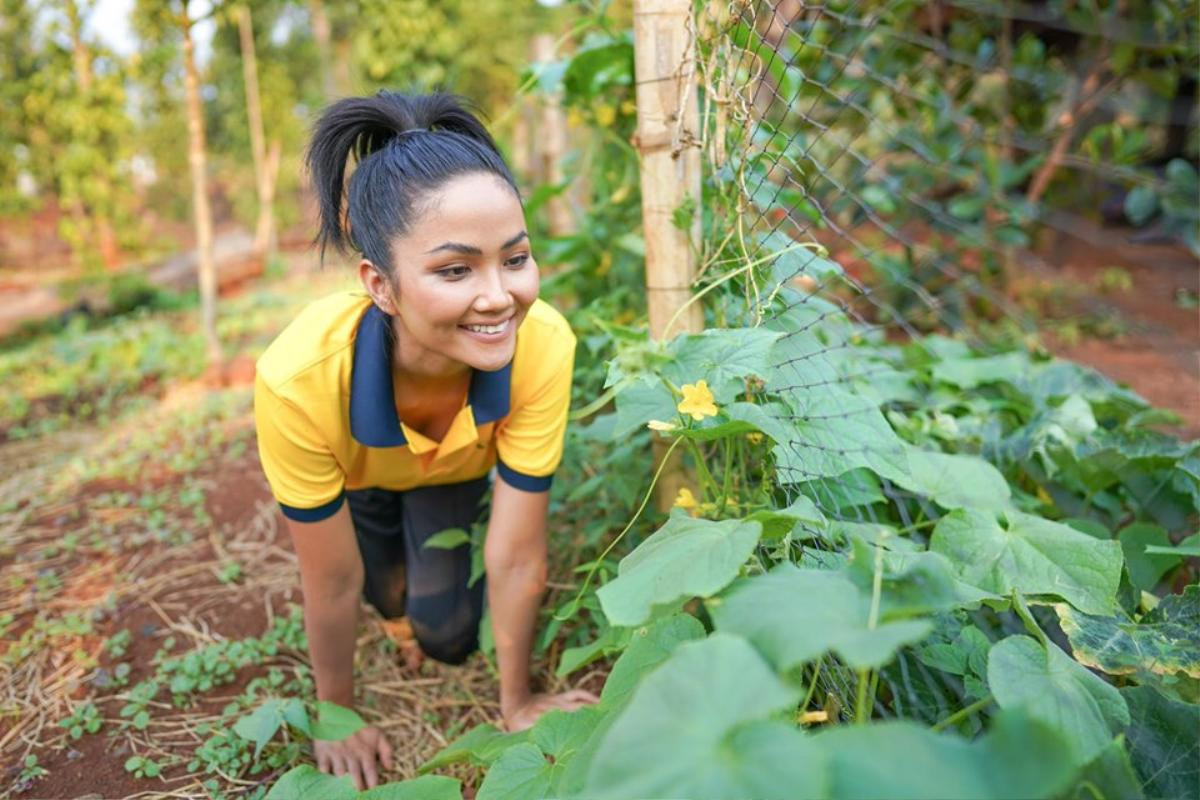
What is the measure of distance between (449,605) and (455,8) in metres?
6.47

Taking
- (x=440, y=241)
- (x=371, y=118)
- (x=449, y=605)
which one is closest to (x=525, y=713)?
(x=449, y=605)

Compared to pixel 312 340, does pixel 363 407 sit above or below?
below

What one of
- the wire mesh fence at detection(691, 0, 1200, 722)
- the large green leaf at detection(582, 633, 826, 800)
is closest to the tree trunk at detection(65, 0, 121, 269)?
the wire mesh fence at detection(691, 0, 1200, 722)

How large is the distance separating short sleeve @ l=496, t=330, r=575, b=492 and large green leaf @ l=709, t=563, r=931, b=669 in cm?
74

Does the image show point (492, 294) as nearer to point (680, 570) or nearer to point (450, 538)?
point (680, 570)

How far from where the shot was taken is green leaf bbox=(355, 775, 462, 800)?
110cm

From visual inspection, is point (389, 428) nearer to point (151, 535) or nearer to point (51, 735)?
point (51, 735)

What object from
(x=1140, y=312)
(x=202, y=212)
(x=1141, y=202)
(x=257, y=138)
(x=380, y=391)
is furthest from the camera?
(x=257, y=138)

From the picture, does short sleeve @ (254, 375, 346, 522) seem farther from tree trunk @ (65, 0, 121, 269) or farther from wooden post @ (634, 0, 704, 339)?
tree trunk @ (65, 0, 121, 269)

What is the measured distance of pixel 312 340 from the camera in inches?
52.8

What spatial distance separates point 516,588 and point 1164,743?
98 centimetres

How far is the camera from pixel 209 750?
1.44m

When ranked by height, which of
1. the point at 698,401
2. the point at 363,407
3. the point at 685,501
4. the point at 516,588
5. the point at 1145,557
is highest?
the point at 698,401

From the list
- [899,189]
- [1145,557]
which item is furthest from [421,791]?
[899,189]
